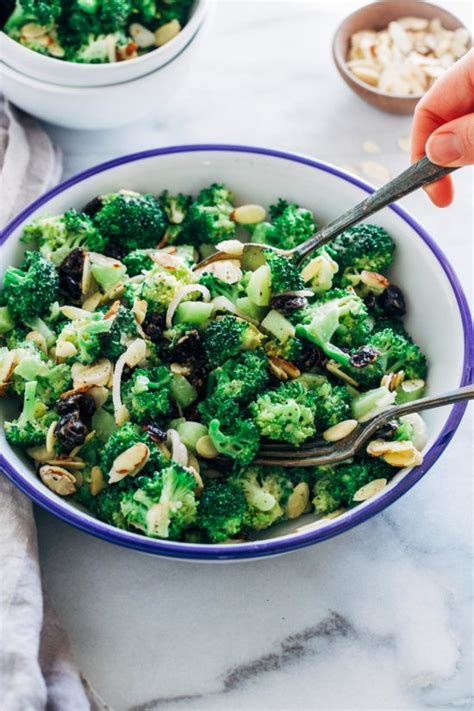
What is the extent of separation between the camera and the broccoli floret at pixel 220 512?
2234mm

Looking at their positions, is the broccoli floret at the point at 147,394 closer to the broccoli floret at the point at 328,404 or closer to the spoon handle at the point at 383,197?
the broccoli floret at the point at 328,404

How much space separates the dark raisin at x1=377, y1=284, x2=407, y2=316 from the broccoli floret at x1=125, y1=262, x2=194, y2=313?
0.61m

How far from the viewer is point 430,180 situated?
239 centimetres

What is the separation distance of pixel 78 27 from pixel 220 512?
1709mm

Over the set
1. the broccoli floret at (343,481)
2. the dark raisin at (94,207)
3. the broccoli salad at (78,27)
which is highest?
the broccoli salad at (78,27)

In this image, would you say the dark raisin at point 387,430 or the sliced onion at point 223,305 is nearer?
the dark raisin at point 387,430

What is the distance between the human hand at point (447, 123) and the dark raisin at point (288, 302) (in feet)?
1.71

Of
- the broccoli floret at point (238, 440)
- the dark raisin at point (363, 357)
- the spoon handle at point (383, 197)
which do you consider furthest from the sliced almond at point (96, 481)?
the spoon handle at point (383, 197)

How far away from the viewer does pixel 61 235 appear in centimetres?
265

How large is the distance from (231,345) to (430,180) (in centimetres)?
71

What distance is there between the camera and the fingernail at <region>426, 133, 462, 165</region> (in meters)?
2.24

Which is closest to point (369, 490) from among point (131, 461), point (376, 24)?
point (131, 461)

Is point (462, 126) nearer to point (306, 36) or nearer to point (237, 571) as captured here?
point (237, 571)

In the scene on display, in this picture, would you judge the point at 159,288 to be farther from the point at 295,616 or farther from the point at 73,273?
the point at 295,616
